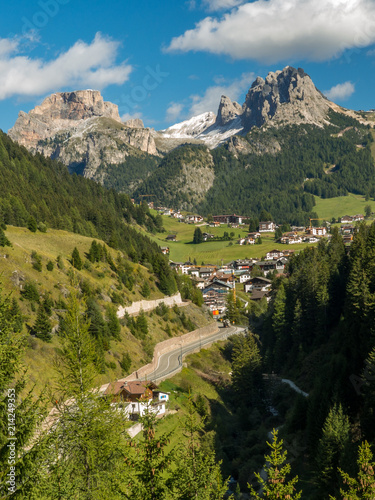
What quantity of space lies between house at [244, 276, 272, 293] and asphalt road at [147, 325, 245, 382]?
41841 millimetres

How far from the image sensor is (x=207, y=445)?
48219 millimetres

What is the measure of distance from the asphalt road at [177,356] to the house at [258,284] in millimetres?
41841

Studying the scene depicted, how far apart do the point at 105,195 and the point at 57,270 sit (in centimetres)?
10313

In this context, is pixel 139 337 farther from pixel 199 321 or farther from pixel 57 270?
pixel 199 321

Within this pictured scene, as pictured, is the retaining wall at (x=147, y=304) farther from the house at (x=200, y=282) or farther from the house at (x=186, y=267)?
the house at (x=186, y=267)

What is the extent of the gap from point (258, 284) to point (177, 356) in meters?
74.7

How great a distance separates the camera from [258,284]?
151 m

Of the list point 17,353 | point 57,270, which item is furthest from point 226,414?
point 17,353

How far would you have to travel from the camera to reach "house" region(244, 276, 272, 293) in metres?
148

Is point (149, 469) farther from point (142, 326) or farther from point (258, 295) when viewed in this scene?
point (258, 295)

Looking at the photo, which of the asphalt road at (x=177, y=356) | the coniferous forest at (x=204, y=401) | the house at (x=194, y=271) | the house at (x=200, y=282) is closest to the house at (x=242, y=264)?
the house at (x=194, y=271)

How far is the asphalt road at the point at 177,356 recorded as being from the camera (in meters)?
70.5

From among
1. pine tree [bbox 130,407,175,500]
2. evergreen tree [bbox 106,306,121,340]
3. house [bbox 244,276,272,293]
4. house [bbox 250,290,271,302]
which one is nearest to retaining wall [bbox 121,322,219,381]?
evergreen tree [bbox 106,306,121,340]

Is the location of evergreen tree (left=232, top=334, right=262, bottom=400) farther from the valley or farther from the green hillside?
the green hillside
